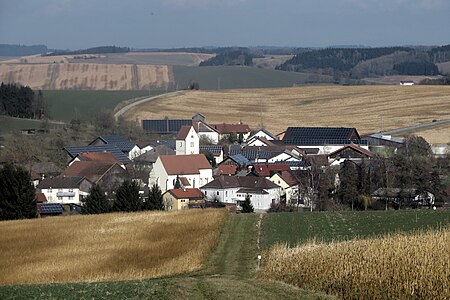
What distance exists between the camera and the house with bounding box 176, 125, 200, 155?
50831mm

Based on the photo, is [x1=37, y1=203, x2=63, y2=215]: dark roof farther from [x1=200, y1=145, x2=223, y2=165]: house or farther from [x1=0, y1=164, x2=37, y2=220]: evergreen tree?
[x1=200, y1=145, x2=223, y2=165]: house

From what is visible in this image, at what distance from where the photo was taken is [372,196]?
3647 centimetres

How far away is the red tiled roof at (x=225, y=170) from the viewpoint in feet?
153

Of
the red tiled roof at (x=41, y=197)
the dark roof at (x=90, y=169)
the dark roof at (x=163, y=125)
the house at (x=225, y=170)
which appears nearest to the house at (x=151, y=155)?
the dark roof at (x=90, y=169)

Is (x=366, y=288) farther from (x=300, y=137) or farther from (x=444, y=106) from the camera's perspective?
(x=444, y=106)

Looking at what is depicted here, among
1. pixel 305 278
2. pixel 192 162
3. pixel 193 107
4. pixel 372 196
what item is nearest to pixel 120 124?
pixel 193 107

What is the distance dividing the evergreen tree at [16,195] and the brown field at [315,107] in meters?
37.2

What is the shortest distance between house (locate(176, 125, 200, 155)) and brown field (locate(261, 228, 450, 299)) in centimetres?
3483

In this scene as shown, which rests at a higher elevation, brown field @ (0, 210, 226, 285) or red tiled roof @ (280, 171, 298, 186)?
brown field @ (0, 210, 226, 285)

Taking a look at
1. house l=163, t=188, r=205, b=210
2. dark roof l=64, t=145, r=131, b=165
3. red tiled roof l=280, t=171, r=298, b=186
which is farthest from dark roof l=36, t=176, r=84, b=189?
red tiled roof l=280, t=171, r=298, b=186

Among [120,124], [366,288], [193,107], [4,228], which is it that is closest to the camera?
[366,288]

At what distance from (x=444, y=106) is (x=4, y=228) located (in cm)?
5449

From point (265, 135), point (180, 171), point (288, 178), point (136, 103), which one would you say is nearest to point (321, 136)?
point (265, 135)

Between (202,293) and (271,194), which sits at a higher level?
(202,293)
